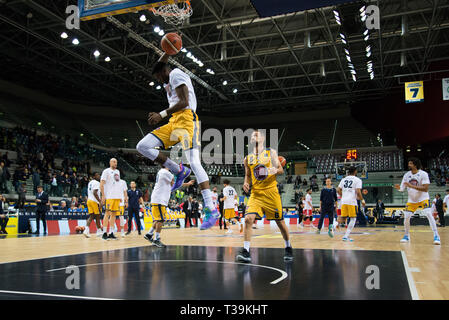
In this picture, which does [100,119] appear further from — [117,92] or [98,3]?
[98,3]

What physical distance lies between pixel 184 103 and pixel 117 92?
30.4m

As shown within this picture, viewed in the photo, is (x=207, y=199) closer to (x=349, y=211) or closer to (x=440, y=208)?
(x=349, y=211)

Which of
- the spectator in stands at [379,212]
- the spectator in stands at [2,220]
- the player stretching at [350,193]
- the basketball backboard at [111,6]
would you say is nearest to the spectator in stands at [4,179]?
the spectator in stands at [2,220]

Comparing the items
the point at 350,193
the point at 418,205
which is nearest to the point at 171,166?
the point at 418,205

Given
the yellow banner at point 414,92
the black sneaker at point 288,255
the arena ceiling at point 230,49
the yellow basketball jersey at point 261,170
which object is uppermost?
the arena ceiling at point 230,49

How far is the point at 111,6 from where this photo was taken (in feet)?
23.4

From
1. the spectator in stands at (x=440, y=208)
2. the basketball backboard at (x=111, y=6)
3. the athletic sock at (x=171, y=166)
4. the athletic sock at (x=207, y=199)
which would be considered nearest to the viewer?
the athletic sock at (x=207, y=199)

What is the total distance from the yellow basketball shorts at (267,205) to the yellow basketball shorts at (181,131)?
170 cm

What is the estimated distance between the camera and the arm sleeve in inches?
170

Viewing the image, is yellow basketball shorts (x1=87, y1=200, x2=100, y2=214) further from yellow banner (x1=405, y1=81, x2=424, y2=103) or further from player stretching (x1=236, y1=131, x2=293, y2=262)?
yellow banner (x1=405, y1=81, x2=424, y2=103)

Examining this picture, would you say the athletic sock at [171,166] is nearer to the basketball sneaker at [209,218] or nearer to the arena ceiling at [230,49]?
the basketball sneaker at [209,218]

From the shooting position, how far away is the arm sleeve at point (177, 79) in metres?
4.31
